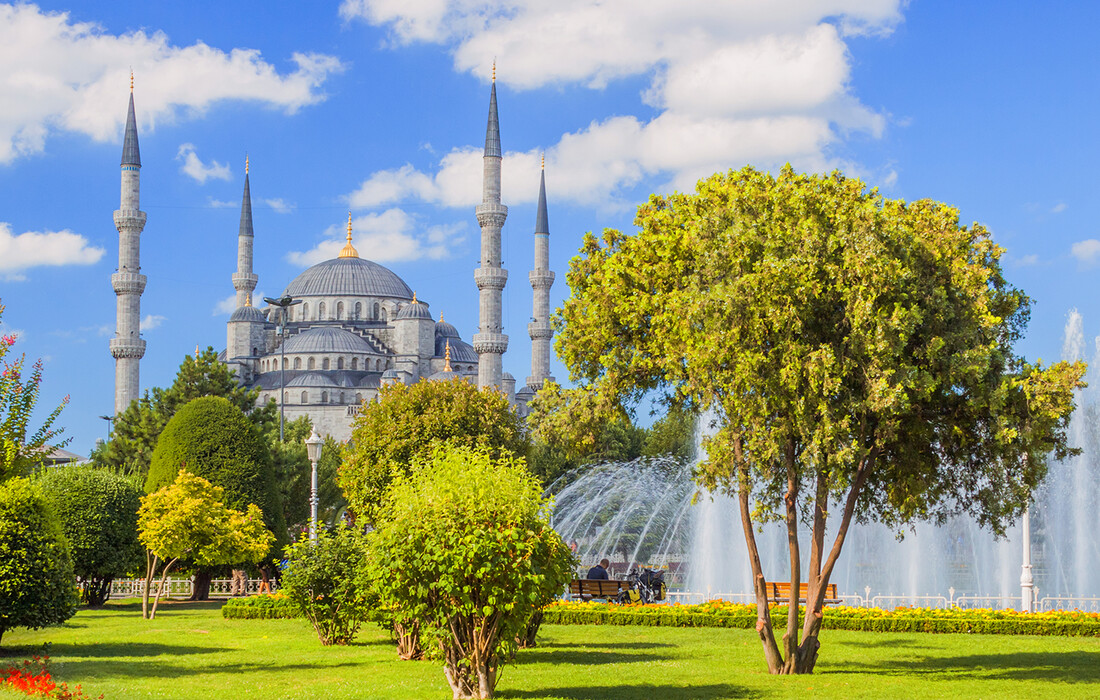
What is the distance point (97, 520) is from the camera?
24.5 meters

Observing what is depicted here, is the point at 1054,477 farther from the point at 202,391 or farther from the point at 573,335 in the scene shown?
the point at 202,391

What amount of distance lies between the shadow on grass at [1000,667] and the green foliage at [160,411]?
1138 inches

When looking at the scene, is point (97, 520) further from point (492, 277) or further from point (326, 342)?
point (326, 342)

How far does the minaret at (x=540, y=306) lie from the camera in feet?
234

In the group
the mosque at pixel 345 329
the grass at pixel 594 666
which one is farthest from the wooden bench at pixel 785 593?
the mosque at pixel 345 329

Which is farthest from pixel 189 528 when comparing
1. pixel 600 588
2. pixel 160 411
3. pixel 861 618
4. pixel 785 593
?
pixel 160 411

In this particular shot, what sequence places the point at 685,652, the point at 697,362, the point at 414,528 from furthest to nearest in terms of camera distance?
the point at 685,652 < the point at 697,362 < the point at 414,528

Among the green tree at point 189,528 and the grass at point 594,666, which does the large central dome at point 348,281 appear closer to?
the green tree at point 189,528

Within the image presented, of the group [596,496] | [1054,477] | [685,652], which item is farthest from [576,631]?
[596,496]

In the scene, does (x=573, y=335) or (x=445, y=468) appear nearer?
(x=445, y=468)

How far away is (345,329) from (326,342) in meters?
4.11

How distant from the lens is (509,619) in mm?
10156

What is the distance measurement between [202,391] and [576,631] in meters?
28.7

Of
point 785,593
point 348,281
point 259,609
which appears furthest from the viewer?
point 348,281
